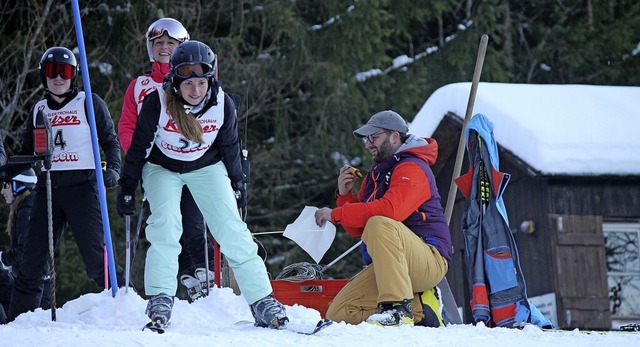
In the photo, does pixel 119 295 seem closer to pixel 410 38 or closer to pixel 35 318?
pixel 35 318

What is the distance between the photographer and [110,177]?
21.4ft

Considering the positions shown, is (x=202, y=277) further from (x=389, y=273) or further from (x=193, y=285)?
(x=389, y=273)

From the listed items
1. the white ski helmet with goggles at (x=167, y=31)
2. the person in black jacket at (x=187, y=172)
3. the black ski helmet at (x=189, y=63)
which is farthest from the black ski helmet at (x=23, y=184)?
the black ski helmet at (x=189, y=63)

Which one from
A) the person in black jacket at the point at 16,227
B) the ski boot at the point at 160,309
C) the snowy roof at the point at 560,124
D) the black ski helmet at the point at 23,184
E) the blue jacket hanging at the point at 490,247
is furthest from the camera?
the snowy roof at the point at 560,124

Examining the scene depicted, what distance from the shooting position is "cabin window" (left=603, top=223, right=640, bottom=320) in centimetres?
1259

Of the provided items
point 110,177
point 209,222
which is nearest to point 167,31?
point 110,177

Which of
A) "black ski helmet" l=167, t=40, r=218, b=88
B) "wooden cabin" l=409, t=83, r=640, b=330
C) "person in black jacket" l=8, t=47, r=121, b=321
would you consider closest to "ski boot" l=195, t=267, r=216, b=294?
"person in black jacket" l=8, t=47, r=121, b=321

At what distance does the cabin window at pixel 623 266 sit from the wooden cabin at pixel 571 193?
0.01 m

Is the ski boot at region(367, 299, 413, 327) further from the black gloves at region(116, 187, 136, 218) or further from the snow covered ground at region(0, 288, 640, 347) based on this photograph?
the black gloves at region(116, 187, 136, 218)

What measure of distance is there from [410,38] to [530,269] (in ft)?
27.2

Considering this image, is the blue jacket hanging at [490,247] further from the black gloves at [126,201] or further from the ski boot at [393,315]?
the black gloves at [126,201]

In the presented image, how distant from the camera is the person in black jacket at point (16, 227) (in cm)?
766

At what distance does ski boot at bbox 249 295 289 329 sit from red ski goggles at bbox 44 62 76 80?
87.3 inches

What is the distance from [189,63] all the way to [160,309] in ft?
4.11
